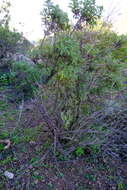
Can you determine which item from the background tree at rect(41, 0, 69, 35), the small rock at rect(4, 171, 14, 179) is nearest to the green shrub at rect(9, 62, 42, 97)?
the background tree at rect(41, 0, 69, 35)

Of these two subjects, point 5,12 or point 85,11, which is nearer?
point 85,11

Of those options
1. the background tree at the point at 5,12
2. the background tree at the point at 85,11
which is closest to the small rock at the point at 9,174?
the background tree at the point at 85,11

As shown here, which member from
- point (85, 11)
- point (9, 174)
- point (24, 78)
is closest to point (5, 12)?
point (24, 78)

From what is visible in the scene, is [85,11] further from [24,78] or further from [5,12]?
[5,12]

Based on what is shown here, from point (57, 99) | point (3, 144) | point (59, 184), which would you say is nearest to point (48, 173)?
point (59, 184)

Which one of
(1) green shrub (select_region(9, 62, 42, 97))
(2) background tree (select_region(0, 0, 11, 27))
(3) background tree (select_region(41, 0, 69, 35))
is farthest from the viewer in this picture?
(2) background tree (select_region(0, 0, 11, 27))

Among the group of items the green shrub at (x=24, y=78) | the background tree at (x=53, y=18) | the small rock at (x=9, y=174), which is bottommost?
the small rock at (x=9, y=174)

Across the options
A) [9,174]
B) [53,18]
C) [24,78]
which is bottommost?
[9,174]

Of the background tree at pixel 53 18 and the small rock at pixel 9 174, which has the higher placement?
the background tree at pixel 53 18

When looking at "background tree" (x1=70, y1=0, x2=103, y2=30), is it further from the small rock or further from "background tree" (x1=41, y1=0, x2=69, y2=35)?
the small rock

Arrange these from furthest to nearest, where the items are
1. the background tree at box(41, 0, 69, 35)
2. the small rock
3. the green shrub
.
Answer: the green shrub < the background tree at box(41, 0, 69, 35) < the small rock

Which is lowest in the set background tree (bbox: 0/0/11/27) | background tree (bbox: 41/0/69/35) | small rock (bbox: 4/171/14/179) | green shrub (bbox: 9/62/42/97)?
small rock (bbox: 4/171/14/179)

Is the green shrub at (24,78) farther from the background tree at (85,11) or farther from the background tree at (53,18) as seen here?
the background tree at (85,11)

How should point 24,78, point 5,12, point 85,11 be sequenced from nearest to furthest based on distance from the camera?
point 85,11 < point 24,78 < point 5,12
